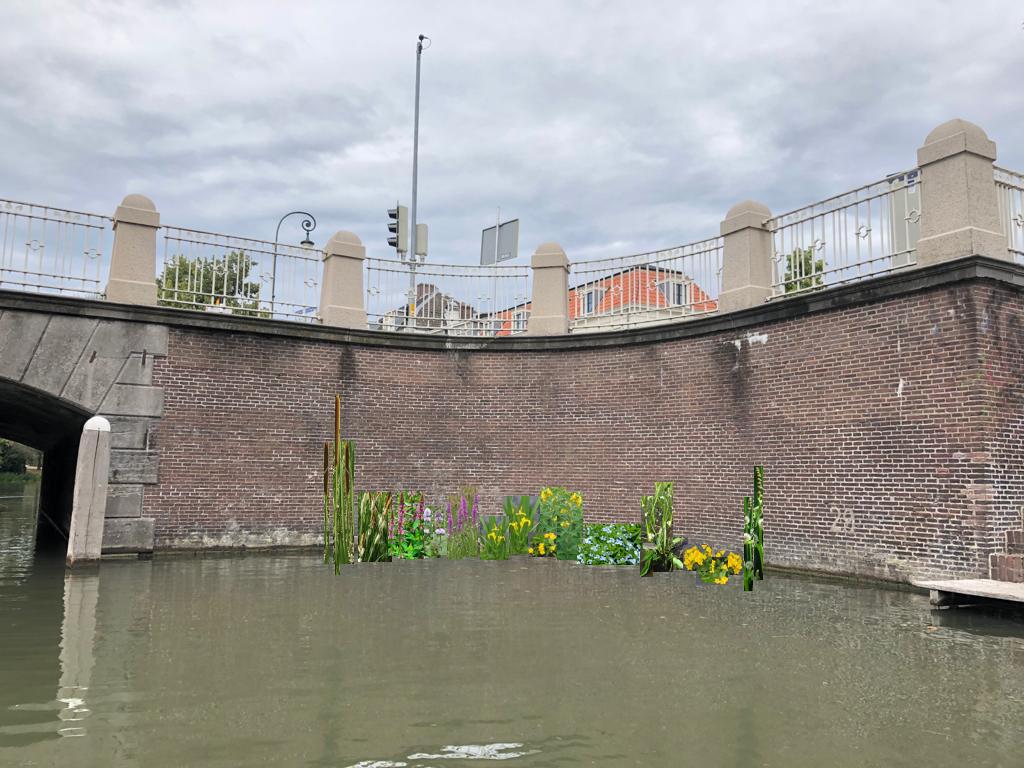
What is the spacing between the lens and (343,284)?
1459cm

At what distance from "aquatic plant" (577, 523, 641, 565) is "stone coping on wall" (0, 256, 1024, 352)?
141 inches

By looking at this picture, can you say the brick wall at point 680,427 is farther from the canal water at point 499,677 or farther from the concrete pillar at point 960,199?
the canal water at point 499,677

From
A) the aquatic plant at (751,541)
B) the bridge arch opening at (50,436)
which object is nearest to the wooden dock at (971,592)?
the aquatic plant at (751,541)

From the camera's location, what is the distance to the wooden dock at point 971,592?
8062 millimetres

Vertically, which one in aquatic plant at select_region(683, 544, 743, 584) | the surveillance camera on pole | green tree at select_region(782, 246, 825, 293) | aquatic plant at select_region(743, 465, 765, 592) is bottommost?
aquatic plant at select_region(683, 544, 743, 584)

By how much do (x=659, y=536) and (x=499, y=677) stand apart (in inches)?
256

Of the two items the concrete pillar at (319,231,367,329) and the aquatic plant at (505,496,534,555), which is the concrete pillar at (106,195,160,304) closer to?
the concrete pillar at (319,231,367,329)

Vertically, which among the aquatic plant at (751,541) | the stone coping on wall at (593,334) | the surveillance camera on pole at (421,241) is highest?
the surveillance camera on pole at (421,241)

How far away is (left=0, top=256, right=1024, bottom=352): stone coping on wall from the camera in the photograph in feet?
32.2

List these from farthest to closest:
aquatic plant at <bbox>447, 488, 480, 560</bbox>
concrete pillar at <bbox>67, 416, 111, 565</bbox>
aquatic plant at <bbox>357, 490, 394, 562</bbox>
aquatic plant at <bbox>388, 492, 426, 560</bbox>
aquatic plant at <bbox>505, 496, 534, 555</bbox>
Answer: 1. aquatic plant at <bbox>505, 496, 534, 555</bbox>
2. aquatic plant at <bbox>447, 488, 480, 560</bbox>
3. aquatic plant at <bbox>388, 492, 426, 560</bbox>
4. aquatic plant at <bbox>357, 490, 394, 562</bbox>
5. concrete pillar at <bbox>67, 416, 111, 565</bbox>

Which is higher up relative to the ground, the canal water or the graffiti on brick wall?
the graffiti on brick wall

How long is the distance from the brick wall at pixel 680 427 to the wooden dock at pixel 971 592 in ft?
1.71

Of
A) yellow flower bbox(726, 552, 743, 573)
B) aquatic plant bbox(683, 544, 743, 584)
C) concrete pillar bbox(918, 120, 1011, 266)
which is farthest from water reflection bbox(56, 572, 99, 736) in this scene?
concrete pillar bbox(918, 120, 1011, 266)

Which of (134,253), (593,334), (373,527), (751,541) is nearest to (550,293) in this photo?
(593,334)
